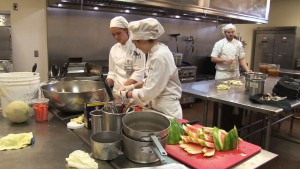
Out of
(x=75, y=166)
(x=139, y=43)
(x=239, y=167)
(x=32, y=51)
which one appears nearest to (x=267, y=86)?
(x=139, y=43)

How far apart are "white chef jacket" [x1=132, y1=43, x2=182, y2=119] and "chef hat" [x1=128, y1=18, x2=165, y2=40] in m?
0.10

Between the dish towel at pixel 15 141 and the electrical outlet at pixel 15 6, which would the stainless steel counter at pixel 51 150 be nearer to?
the dish towel at pixel 15 141

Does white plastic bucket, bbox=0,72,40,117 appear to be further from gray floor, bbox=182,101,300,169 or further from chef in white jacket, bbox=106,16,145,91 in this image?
gray floor, bbox=182,101,300,169

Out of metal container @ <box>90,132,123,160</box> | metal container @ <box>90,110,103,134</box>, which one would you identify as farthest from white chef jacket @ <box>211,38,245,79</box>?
metal container @ <box>90,132,123,160</box>

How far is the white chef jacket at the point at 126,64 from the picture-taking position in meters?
2.40

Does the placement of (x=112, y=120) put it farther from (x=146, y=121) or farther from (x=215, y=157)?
(x=215, y=157)

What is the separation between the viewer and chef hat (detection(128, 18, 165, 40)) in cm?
165

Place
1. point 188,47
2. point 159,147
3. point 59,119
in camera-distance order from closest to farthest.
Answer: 1. point 159,147
2. point 59,119
3. point 188,47

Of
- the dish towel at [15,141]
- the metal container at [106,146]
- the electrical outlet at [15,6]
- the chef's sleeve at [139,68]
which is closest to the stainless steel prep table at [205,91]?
the chef's sleeve at [139,68]

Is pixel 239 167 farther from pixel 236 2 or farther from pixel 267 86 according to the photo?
pixel 236 2

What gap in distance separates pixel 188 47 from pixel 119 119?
4991 millimetres

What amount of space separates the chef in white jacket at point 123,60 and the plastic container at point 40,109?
0.86 m

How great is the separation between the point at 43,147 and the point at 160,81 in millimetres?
849

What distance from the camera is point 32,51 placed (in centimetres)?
380
